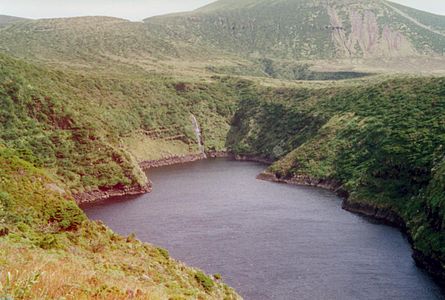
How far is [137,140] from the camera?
158m

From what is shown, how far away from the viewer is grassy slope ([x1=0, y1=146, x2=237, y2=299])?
25.4 metres

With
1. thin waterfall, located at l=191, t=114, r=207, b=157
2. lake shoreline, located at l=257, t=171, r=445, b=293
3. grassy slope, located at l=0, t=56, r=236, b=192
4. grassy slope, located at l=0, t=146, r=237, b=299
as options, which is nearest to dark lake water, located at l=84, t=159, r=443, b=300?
lake shoreline, located at l=257, t=171, r=445, b=293

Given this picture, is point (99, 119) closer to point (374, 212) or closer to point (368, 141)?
point (368, 141)

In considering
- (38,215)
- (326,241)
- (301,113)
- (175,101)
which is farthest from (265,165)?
(38,215)

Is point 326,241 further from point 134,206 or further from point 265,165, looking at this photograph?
point 265,165

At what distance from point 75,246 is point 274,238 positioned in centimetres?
4379

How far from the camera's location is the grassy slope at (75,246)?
25438mm

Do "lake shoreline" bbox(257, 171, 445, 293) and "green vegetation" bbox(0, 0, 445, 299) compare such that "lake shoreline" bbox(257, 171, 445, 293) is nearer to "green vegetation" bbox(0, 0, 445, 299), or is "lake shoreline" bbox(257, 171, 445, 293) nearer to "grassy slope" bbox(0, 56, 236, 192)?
"green vegetation" bbox(0, 0, 445, 299)

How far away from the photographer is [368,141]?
120 m

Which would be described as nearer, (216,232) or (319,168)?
(216,232)

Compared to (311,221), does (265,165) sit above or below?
below

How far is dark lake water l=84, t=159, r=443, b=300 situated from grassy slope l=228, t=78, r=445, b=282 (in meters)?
5.51

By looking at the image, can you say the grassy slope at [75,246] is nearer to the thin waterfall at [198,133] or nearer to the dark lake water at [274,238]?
the dark lake water at [274,238]

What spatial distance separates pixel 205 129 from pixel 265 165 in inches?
1255
